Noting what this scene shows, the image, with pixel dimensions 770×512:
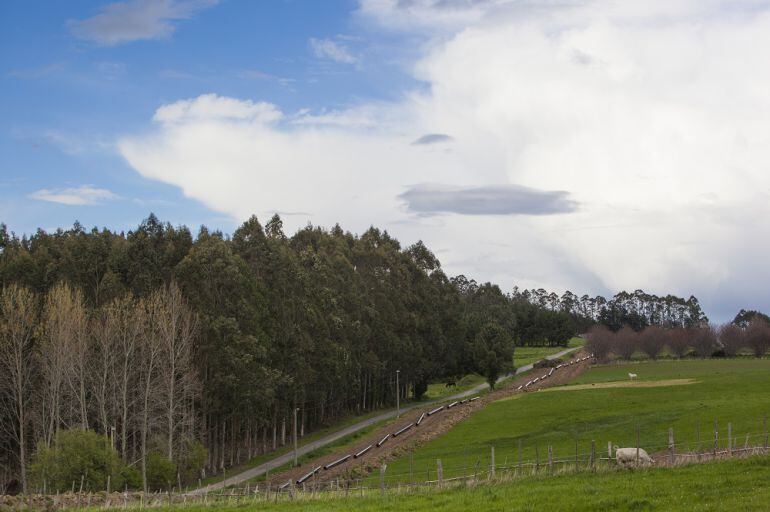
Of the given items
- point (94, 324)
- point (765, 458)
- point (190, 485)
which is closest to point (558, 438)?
point (190, 485)

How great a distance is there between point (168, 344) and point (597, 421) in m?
39.6

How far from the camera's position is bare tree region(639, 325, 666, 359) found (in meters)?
183

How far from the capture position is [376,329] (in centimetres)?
11194

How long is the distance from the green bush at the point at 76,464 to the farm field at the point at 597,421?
19019 mm

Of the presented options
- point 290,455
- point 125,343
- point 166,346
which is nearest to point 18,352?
point 125,343

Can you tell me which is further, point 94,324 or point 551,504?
point 94,324

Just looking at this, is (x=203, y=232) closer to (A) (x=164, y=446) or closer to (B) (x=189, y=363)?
(B) (x=189, y=363)

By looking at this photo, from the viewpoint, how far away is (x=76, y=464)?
2047 inches

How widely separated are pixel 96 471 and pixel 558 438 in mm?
38293

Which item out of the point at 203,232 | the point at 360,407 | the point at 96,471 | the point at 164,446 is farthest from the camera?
the point at 360,407

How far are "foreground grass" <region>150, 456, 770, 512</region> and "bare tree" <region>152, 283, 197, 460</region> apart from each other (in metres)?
32.2

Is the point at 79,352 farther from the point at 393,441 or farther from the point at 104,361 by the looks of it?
the point at 393,441

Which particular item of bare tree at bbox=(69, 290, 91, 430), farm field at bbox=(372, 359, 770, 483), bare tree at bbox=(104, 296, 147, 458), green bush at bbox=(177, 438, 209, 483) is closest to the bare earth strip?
farm field at bbox=(372, 359, 770, 483)

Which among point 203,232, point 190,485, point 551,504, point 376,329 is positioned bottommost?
point 190,485
